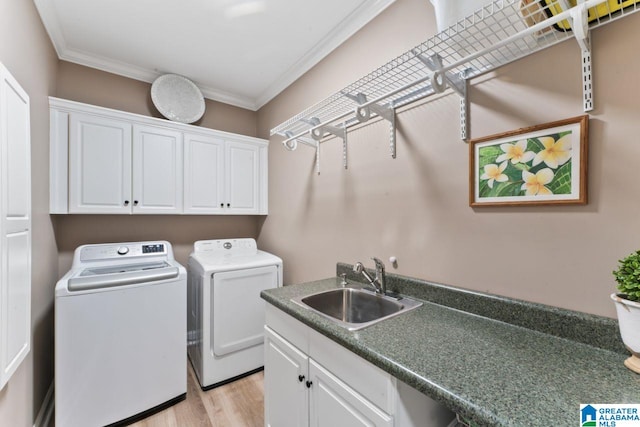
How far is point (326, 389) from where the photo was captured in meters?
1.11

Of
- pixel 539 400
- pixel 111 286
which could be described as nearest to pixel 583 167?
pixel 539 400

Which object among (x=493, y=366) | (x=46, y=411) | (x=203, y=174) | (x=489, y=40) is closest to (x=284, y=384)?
(x=493, y=366)

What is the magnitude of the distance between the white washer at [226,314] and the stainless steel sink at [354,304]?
861 mm

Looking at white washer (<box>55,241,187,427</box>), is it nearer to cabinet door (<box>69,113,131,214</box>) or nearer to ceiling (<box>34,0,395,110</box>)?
cabinet door (<box>69,113,131,214</box>)

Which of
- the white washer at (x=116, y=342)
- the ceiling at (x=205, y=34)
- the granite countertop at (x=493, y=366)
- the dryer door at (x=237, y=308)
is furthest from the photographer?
the dryer door at (x=237, y=308)

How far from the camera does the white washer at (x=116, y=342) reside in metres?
1.58

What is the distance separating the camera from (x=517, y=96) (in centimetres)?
111

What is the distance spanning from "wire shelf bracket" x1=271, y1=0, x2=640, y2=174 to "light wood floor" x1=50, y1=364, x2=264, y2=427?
1.95 metres

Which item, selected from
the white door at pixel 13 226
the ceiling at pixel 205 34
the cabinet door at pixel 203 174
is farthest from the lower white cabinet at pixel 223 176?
the white door at pixel 13 226

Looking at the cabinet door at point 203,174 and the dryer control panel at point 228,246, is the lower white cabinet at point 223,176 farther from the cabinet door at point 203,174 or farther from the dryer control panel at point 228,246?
the dryer control panel at point 228,246

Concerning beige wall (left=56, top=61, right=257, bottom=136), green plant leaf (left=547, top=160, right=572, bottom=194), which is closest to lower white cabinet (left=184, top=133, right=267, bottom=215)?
beige wall (left=56, top=61, right=257, bottom=136)

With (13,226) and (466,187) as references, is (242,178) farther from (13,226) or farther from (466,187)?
(466,187)

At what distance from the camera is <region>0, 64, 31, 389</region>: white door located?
102 cm

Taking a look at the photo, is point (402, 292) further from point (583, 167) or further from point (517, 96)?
point (517, 96)
